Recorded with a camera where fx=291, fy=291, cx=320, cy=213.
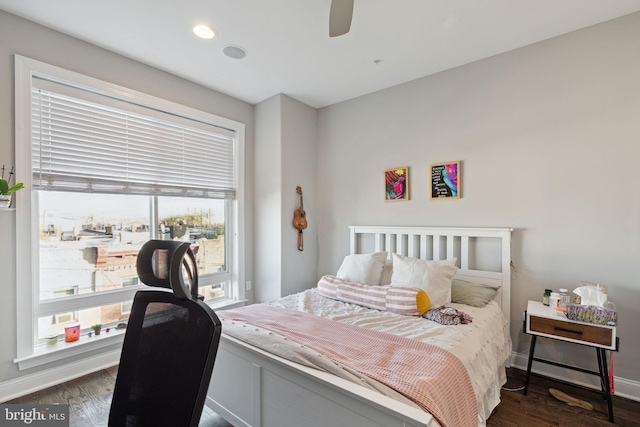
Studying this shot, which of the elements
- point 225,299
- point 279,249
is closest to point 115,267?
point 225,299

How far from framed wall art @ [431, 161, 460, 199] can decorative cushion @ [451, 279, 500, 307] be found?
86cm

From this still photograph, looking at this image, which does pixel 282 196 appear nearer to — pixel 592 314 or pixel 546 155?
pixel 546 155

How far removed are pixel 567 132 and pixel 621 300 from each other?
1328mm

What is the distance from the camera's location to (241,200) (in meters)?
3.60

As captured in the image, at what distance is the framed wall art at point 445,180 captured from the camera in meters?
2.84

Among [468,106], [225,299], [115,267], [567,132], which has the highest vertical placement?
[468,106]

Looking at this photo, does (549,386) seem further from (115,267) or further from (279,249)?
(115,267)

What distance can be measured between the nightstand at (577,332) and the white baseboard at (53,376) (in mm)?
3455

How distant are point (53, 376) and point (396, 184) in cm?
349

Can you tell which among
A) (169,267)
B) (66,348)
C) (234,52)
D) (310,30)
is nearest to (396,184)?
(310,30)

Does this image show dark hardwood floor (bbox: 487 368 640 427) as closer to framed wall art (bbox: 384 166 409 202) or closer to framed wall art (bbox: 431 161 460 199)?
framed wall art (bbox: 431 161 460 199)

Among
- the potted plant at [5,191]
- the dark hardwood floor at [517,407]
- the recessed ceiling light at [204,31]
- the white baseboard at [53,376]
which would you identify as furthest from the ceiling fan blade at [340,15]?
the white baseboard at [53,376]

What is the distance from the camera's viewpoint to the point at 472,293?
2.41 meters

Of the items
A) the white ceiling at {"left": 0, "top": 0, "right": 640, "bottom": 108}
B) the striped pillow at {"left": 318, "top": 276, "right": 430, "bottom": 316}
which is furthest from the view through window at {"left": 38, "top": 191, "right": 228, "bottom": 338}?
the striped pillow at {"left": 318, "top": 276, "right": 430, "bottom": 316}
